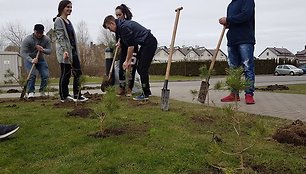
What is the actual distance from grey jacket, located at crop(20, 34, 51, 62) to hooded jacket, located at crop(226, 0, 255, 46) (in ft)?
13.7

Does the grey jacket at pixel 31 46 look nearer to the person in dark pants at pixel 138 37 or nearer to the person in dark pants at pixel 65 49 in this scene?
the person in dark pants at pixel 65 49

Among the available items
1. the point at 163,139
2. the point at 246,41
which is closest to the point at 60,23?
the point at 246,41

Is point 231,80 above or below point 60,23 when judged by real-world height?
below

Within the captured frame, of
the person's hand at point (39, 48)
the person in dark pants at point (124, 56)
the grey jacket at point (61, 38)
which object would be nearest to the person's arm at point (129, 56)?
the person in dark pants at point (124, 56)

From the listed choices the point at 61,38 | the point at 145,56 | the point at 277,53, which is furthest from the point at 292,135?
the point at 277,53

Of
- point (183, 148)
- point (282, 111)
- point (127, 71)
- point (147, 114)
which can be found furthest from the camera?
point (127, 71)

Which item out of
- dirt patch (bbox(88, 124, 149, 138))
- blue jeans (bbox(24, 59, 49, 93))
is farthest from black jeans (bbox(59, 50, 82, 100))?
dirt patch (bbox(88, 124, 149, 138))

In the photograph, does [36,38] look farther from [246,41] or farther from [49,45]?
[246,41]

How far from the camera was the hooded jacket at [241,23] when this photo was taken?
19.3ft

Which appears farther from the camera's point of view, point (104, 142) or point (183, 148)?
point (104, 142)

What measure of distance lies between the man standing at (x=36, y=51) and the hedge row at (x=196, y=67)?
25885mm

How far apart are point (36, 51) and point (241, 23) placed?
15.4ft

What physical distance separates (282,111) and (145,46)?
2595 mm

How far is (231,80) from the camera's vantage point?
8.38 feet
